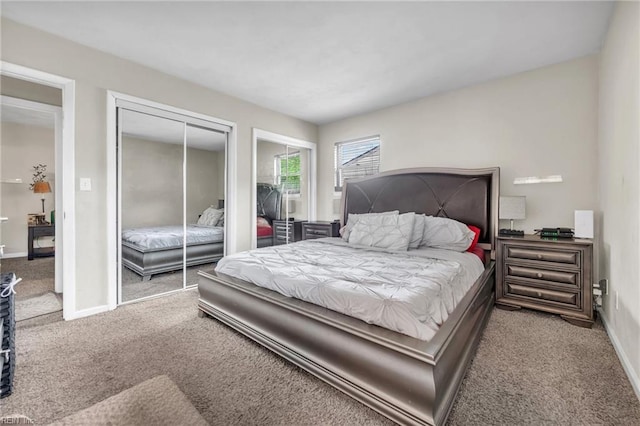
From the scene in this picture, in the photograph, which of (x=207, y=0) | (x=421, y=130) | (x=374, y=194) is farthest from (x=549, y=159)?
(x=207, y=0)

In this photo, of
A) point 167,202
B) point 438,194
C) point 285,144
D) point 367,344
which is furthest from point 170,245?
point 438,194

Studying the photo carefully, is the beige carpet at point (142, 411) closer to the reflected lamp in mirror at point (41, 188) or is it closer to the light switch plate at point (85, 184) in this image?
the light switch plate at point (85, 184)

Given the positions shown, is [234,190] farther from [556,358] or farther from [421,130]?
[556,358]

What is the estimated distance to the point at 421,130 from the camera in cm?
389

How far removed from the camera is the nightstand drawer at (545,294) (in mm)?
2414

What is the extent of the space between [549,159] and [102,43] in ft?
15.9

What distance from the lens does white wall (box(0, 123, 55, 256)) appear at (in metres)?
5.24

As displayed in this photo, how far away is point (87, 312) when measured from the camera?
2660 millimetres

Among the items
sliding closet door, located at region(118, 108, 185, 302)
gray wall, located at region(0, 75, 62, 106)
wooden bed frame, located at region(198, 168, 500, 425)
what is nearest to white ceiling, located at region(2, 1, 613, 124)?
sliding closet door, located at region(118, 108, 185, 302)

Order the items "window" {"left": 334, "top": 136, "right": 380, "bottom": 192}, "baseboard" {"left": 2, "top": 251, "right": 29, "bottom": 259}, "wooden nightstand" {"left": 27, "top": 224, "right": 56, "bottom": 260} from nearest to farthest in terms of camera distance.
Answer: "window" {"left": 334, "top": 136, "right": 380, "bottom": 192} → "wooden nightstand" {"left": 27, "top": 224, "right": 56, "bottom": 260} → "baseboard" {"left": 2, "top": 251, "right": 29, "bottom": 259}

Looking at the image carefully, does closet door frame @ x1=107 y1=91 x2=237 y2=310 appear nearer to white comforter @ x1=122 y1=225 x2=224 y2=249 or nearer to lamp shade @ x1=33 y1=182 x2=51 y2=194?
white comforter @ x1=122 y1=225 x2=224 y2=249

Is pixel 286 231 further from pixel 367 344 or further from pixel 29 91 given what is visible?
pixel 29 91

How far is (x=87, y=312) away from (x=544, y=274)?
450 centimetres

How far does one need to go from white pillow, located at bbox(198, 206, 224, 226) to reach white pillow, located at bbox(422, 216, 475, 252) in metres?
2.80
